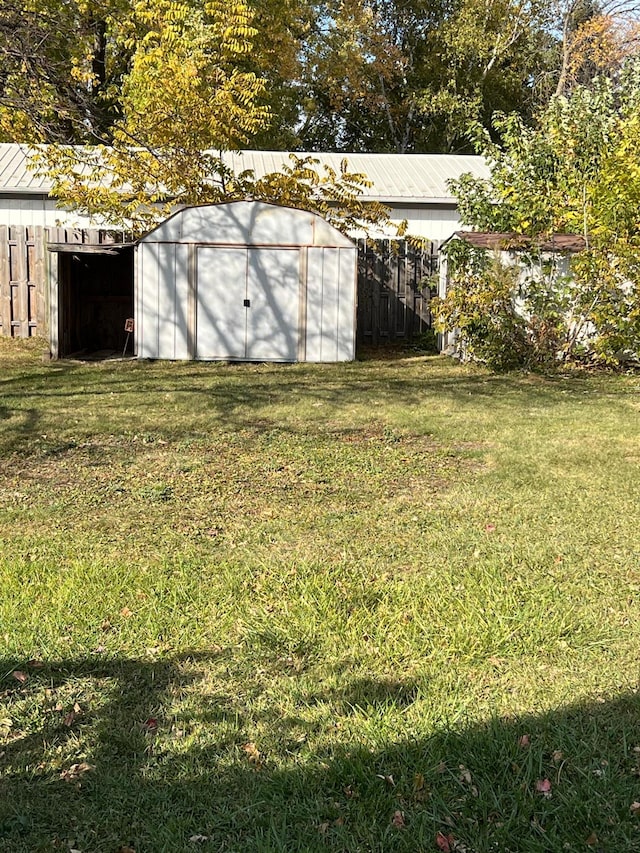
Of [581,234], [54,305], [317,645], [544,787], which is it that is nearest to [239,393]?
[54,305]

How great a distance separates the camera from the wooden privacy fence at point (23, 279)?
1424 cm

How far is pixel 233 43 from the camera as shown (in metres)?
16.6

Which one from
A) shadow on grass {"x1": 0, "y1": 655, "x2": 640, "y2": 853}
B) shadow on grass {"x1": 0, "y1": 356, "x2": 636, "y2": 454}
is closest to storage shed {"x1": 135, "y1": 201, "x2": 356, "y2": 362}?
shadow on grass {"x1": 0, "y1": 356, "x2": 636, "y2": 454}

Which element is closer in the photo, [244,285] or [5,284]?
[244,285]

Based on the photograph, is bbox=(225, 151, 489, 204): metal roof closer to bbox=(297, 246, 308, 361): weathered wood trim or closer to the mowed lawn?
bbox=(297, 246, 308, 361): weathered wood trim

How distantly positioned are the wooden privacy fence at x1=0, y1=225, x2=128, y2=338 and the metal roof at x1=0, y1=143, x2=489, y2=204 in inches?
109

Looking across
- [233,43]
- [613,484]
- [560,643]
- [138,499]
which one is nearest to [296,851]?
[560,643]

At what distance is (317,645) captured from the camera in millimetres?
3543

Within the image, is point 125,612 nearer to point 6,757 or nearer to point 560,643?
point 6,757

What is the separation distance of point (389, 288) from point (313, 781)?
1345 cm

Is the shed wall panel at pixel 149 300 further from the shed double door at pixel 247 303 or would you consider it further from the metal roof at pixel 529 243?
the metal roof at pixel 529 243

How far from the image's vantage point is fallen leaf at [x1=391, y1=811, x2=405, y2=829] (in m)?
2.44

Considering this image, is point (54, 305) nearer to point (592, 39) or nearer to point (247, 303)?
point (247, 303)

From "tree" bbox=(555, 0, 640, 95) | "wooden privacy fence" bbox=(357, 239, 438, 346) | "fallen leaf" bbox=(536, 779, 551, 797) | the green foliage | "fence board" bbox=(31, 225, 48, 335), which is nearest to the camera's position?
"fallen leaf" bbox=(536, 779, 551, 797)
